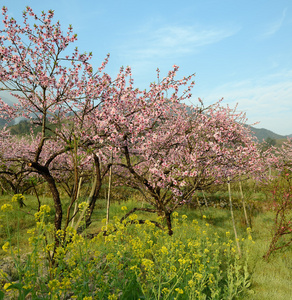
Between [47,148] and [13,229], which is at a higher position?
[47,148]

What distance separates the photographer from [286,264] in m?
5.84

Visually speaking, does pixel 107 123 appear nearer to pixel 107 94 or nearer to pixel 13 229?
pixel 107 94

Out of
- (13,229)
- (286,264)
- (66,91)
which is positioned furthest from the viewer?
(13,229)

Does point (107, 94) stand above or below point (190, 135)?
above

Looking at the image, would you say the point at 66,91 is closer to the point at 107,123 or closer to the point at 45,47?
the point at 45,47

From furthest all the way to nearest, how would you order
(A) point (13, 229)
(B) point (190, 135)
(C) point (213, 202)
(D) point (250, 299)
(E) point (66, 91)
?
(C) point (213, 202) < (A) point (13, 229) < (B) point (190, 135) < (E) point (66, 91) < (D) point (250, 299)

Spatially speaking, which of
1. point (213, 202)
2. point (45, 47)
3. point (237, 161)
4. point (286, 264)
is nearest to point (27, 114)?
point (45, 47)

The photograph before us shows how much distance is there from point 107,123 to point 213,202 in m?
9.98

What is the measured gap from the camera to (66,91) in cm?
643

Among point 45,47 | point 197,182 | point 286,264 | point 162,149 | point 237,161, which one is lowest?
point 286,264

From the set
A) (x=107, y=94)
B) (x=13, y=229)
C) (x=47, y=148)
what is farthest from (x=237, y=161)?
(x=47, y=148)

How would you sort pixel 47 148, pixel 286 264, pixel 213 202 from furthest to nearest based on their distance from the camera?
pixel 213 202 < pixel 47 148 < pixel 286 264

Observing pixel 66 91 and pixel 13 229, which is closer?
pixel 66 91

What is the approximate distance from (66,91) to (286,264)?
7207 mm
